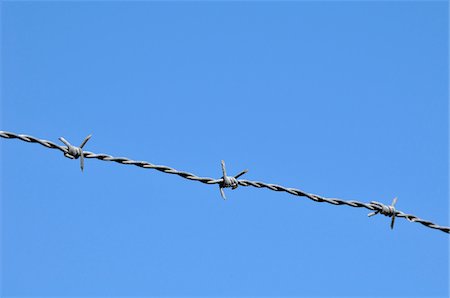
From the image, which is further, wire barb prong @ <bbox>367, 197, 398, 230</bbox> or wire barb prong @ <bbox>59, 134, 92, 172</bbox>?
wire barb prong @ <bbox>367, 197, 398, 230</bbox>

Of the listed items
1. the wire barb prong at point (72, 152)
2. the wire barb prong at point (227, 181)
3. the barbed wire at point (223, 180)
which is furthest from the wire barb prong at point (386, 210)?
the wire barb prong at point (72, 152)

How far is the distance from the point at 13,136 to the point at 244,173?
1.37 meters

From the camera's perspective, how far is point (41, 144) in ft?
14.5

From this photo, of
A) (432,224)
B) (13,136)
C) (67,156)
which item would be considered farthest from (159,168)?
(432,224)

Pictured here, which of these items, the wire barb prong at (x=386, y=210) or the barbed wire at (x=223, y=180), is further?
the wire barb prong at (x=386, y=210)

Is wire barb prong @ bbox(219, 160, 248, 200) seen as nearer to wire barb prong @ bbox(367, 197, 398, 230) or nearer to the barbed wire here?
→ the barbed wire

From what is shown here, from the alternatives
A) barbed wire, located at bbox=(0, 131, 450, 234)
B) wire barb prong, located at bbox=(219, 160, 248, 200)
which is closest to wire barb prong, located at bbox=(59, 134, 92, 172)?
barbed wire, located at bbox=(0, 131, 450, 234)

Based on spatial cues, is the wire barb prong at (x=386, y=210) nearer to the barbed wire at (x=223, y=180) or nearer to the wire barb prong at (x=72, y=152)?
the barbed wire at (x=223, y=180)

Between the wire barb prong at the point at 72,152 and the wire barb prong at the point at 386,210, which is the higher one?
the wire barb prong at the point at 386,210

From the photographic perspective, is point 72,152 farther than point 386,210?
No

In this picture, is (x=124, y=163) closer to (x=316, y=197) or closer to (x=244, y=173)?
(x=244, y=173)

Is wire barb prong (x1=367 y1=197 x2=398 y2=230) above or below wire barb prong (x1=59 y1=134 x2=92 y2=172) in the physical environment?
above

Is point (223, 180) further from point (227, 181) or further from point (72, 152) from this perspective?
point (72, 152)

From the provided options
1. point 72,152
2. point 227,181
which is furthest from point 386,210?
point 72,152
